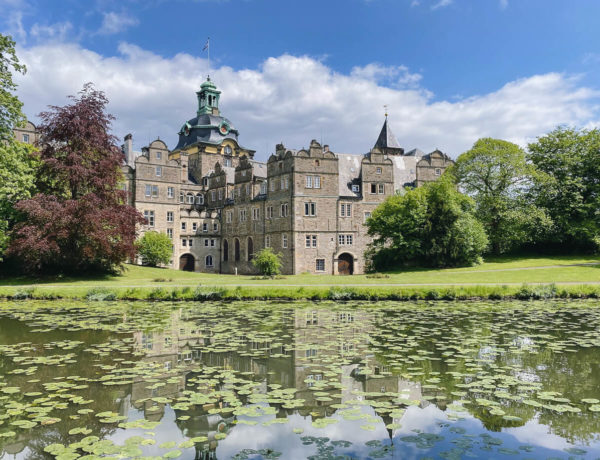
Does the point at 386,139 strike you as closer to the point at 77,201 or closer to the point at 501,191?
the point at 501,191

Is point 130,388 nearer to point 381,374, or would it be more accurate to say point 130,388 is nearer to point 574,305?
point 381,374

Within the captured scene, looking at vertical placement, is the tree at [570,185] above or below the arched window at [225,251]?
above

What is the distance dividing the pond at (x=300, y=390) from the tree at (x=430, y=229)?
25.8 meters

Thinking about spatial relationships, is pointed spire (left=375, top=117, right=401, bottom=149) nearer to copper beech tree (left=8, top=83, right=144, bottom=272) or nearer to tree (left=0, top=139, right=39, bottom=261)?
copper beech tree (left=8, top=83, right=144, bottom=272)

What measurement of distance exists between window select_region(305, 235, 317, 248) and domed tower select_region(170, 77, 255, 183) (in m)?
24.0

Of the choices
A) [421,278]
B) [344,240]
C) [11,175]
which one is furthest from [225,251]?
[11,175]

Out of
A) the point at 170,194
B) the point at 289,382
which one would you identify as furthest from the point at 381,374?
the point at 170,194

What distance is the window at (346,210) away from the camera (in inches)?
1930

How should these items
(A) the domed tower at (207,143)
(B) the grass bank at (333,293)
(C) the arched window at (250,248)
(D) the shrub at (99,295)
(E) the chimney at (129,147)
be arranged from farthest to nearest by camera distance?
(A) the domed tower at (207,143) → (E) the chimney at (129,147) → (C) the arched window at (250,248) → (D) the shrub at (99,295) → (B) the grass bank at (333,293)

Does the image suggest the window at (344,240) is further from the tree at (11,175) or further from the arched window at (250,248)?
the tree at (11,175)

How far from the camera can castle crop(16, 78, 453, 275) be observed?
48062 millimetres

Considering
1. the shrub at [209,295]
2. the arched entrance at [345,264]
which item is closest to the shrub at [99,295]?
the shrub at [209,295]

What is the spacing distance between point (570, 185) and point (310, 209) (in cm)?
2664

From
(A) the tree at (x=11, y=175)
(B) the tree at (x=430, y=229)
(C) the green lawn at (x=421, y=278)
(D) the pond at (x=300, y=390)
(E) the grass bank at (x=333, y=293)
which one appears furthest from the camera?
(B) the tree at (x=430, y=229)
